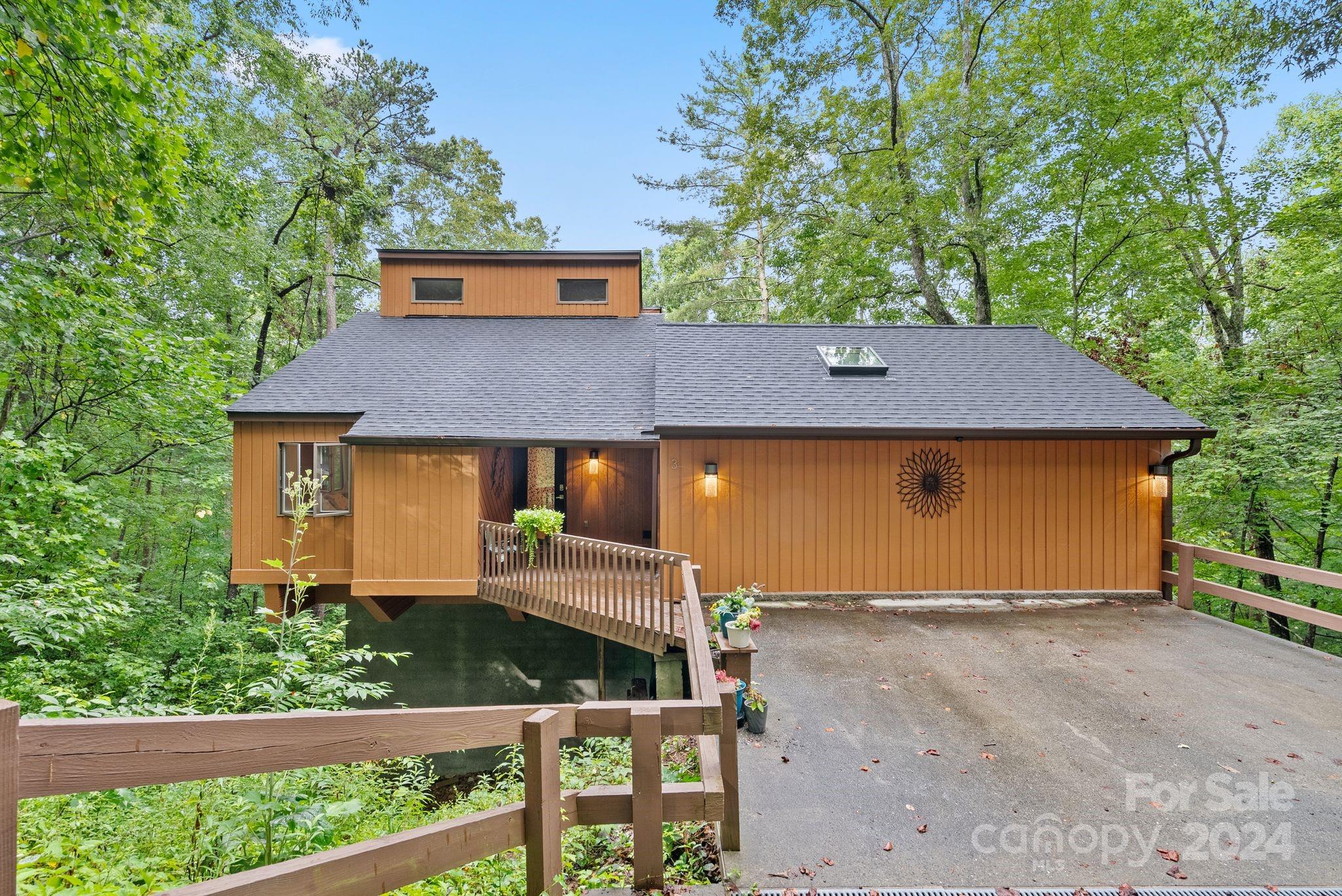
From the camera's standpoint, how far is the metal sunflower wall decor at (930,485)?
23.2 ft

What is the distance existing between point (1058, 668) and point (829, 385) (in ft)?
14.3

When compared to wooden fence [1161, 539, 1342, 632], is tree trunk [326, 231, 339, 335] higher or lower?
higher

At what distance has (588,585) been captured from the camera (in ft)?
21.5

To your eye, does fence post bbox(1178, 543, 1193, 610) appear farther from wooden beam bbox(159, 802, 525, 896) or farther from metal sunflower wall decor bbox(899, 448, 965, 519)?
wooden beam bbox(159, 802, 525, 896)

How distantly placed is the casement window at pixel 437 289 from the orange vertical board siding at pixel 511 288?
0.25 ft

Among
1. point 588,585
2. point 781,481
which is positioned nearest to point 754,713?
point 588,585

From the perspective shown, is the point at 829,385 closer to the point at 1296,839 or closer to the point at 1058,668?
the point at 1058,668

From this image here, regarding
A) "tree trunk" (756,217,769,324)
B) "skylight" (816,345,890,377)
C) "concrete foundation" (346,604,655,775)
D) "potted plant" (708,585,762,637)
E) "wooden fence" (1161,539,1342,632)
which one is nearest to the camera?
"potted plant" (708,585,762,637)

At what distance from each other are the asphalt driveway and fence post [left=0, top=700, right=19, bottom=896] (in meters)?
2.41

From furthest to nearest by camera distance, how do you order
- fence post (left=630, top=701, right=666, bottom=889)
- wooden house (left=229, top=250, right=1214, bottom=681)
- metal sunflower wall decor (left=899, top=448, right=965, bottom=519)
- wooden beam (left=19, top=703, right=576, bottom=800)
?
metal sunflower wall decor (left=899, top=448, right=965, bottom=519) < wooden house (left=229, top=250, right=1214, bottom=681) < fence post (left=630, top=701, right=666, bottom=889) < wooden beam (left=19, top=703, right=576, bottom=800)

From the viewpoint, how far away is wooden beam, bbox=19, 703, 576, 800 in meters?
1.02

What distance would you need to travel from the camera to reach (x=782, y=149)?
1239cm

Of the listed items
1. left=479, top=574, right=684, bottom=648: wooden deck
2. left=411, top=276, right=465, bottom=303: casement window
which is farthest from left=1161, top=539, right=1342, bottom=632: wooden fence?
left=411, top=276, right=465, bottom=303: casement window

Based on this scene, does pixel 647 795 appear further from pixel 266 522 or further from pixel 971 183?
pixel 971 183
